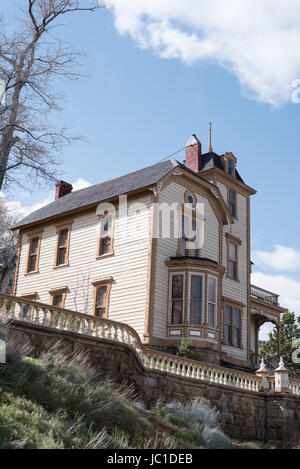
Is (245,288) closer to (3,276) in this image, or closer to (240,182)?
(240,182)

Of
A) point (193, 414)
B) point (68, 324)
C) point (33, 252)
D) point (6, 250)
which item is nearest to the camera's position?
point (68, 324)

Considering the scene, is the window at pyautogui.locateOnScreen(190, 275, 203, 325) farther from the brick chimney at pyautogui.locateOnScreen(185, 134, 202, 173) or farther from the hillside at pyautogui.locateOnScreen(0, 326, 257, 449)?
the hillside at pyautogui.locateOnScreen(0, 326, 257, 449)

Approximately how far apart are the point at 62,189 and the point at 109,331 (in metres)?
18.3

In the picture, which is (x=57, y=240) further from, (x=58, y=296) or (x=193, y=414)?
(x=193, y=414)

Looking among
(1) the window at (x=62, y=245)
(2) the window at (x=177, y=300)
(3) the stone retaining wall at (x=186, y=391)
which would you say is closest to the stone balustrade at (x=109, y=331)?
(3) the stone retaining wall at (x=186, y=391)

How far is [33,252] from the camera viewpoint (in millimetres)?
28422

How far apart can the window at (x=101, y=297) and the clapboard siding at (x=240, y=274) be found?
568cm

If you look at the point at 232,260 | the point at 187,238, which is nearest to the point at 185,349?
the point at 187,238

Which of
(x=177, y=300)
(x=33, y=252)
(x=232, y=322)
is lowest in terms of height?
(x=232, y=322)

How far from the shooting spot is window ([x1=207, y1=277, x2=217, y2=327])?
896 inches

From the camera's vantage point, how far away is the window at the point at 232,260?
2698cm

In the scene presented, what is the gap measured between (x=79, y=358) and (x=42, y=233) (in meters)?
15.9

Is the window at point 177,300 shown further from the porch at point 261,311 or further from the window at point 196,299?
the porch at point 261,311

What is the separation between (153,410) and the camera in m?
14.0
